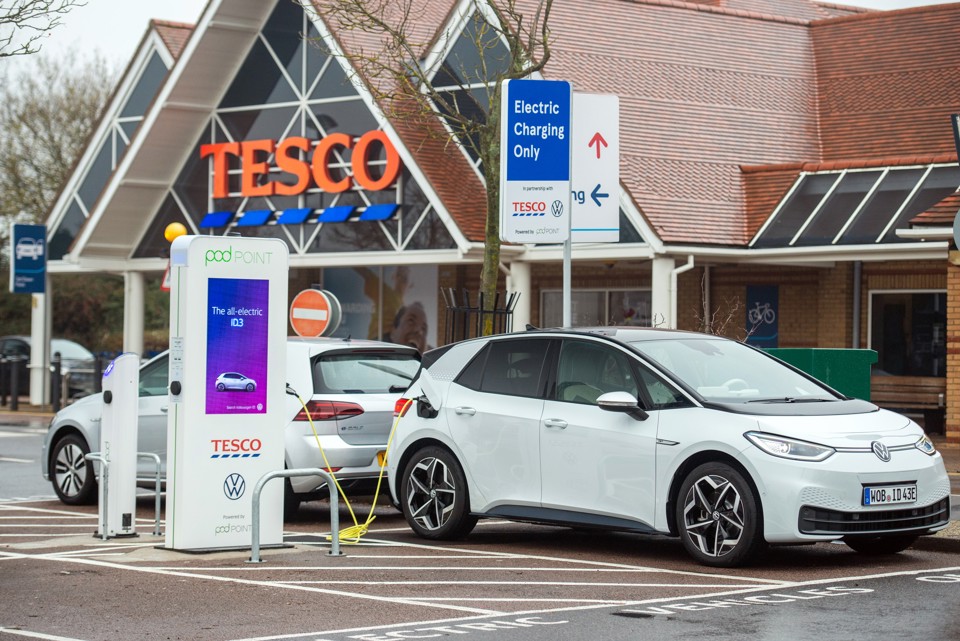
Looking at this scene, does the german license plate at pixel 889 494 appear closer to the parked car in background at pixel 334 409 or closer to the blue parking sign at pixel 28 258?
the parked car in background at pixel 334 409

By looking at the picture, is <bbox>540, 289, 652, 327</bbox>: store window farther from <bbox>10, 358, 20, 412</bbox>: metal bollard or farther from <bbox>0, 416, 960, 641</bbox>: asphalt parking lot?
<bbox>0, 416, 960, 641</bbox>: asphalt parking lot

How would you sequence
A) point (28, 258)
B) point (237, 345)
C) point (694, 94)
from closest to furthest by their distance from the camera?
point (237, 345), point (694, 94), point (28, 258)

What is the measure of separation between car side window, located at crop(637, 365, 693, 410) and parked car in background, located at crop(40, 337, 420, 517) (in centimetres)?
307

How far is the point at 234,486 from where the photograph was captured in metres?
11.3

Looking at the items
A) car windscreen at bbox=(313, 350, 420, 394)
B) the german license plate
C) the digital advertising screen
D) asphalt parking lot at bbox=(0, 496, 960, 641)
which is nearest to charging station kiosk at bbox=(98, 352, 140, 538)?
asphalt parking lot at bbox=(0, 496, 960, 641)

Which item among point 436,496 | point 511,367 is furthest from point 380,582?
point 511,367

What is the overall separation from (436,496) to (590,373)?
5.30ft

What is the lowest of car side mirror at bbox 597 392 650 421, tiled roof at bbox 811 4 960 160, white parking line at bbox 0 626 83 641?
white parking line at bbox 0 626 83 641

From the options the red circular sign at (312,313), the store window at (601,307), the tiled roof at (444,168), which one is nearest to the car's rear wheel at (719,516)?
the red circular sign at (312,313)

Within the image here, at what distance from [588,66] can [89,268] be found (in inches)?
490

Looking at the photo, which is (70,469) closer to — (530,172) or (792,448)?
(530,172)

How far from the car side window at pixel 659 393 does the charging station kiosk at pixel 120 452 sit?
12.7 ft

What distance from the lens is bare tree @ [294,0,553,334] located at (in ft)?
55.2

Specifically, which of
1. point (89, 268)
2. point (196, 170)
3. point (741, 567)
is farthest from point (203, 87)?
point (741, 567)
